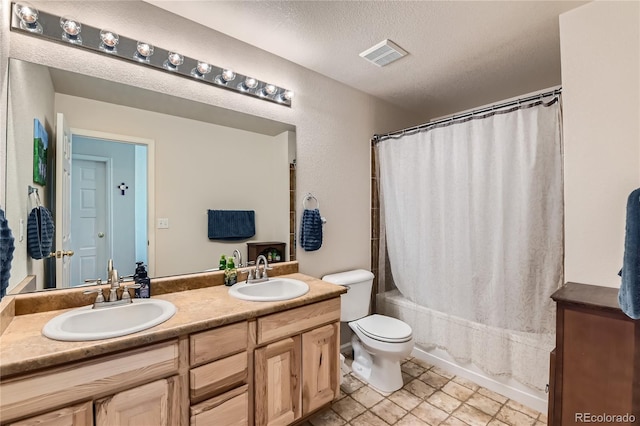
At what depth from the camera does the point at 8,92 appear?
4.10 feet

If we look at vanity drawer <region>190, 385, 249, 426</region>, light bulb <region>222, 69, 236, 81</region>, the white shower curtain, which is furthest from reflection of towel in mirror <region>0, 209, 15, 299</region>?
the white shower curtain

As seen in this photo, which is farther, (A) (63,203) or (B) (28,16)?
(A) (63,203)

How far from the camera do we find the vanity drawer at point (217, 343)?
4.00 feet

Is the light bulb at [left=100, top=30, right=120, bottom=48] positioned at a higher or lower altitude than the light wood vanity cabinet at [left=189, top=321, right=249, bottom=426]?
higher

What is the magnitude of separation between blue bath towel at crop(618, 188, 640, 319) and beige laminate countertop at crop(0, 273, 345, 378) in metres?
1.25

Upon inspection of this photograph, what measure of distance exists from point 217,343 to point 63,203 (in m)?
1.03

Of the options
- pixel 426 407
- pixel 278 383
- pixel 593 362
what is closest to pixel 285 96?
pixel 278 383

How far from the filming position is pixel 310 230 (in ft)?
7.22

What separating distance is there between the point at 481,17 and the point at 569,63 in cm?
53

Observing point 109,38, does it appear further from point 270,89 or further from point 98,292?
point 98,292

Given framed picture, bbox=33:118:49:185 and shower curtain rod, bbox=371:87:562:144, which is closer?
framed picture, bbox=33:118:49:185

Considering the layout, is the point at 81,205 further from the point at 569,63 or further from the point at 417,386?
the point at 569,63

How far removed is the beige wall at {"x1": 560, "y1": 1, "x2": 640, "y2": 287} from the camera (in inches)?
53.9

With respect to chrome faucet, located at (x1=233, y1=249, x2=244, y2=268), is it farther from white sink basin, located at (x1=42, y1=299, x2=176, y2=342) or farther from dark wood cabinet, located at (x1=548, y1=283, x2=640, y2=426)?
dark wood cabinet, located at (x1=548, y1=283, x2=640, y2=426)
